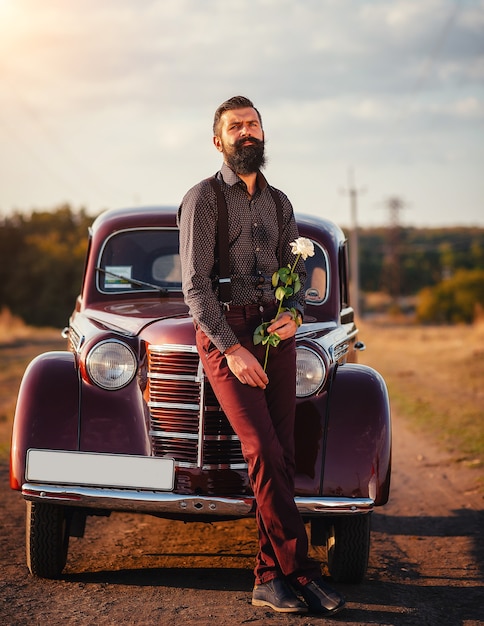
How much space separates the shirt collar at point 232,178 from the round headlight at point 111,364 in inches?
42.2

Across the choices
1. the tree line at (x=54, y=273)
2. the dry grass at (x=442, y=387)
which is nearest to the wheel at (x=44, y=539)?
the dry grass at (x=442, y=387)

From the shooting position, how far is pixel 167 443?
175 inches

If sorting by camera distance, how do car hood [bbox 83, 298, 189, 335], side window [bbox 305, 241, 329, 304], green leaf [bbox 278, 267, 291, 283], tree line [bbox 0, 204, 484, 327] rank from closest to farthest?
green leaf [bbox 278, 267, 291, 283] < car hood [bbox 83, 298, 189, 335] < side window [bbox 305, 241, 329, 304] < tree line [bbox 0, 204, 484, 327]

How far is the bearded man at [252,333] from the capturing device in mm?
3938

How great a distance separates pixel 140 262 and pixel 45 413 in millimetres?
1780

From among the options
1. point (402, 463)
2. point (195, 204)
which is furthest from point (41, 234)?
point (195, 204)

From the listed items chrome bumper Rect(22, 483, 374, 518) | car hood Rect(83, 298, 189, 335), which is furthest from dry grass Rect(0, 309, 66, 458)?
chrome bumper Rect(22, 483, 374, 518)

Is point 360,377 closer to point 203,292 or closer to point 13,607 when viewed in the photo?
point 203,292

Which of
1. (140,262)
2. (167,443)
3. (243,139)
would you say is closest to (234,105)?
(243,139)

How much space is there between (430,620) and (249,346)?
1499mm

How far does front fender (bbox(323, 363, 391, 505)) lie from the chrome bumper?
7 centimetres

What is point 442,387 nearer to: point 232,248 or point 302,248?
point 302,248

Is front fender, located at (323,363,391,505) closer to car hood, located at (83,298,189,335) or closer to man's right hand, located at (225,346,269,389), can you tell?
man's right hand, located at (225,346,269,389)

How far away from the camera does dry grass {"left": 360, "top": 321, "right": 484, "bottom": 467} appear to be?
9.57 meters
